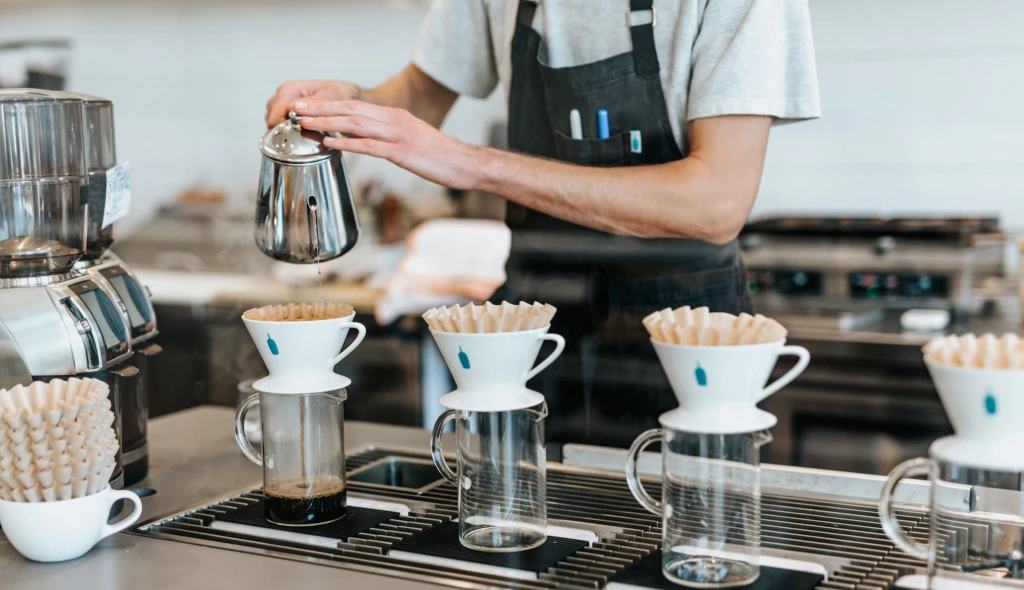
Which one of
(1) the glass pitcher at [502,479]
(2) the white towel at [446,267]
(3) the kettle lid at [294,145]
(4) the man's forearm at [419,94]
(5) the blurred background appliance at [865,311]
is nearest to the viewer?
(1) the glass pitcher at [502,479]

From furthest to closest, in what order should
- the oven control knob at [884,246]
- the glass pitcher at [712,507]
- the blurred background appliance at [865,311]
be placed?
the oven control knob at [884,246] < the blurred background appliance at [865,311] < the glass pitcher at [712,507]

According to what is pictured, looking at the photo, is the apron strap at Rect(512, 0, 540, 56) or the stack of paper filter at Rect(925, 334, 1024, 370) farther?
the apron strap at Rect(512, 0, 540, 56)

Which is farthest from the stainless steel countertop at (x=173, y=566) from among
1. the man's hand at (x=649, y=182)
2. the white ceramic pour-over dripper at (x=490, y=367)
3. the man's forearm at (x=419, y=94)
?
the man's forearm at (x=419, y=94)

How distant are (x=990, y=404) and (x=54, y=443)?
2.55 feet

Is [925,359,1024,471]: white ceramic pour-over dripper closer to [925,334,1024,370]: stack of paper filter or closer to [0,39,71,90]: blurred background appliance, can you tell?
[925,334,1024,370]: stack of paper filter

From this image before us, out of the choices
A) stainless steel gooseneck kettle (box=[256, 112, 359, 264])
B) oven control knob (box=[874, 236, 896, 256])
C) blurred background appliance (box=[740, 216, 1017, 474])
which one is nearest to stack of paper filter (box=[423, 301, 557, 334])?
stainless steel gooseneck kettle (box=[256, 112, 359, 264])

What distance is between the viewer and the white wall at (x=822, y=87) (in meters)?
2.96

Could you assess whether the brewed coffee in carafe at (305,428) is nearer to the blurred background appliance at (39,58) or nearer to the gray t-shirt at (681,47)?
A: the gray t-shirt at (681,47)

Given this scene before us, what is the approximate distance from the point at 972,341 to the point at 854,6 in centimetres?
247

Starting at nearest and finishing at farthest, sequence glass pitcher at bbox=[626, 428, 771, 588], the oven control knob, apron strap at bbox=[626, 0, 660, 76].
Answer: glass pitcher at bbox=[626, 428, 771, 588] < apron strap at bbox=[626, 0, 660, 76] < the oven control knob

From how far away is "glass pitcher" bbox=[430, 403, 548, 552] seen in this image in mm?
1005

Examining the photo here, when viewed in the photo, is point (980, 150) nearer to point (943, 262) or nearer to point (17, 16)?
point (943, 262)

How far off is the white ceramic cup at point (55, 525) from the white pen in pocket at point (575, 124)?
0.95 m

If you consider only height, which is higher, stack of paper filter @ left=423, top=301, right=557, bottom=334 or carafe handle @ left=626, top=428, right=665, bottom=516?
stack of paper filter @ left=423, top=301, right=557, bottom=334
